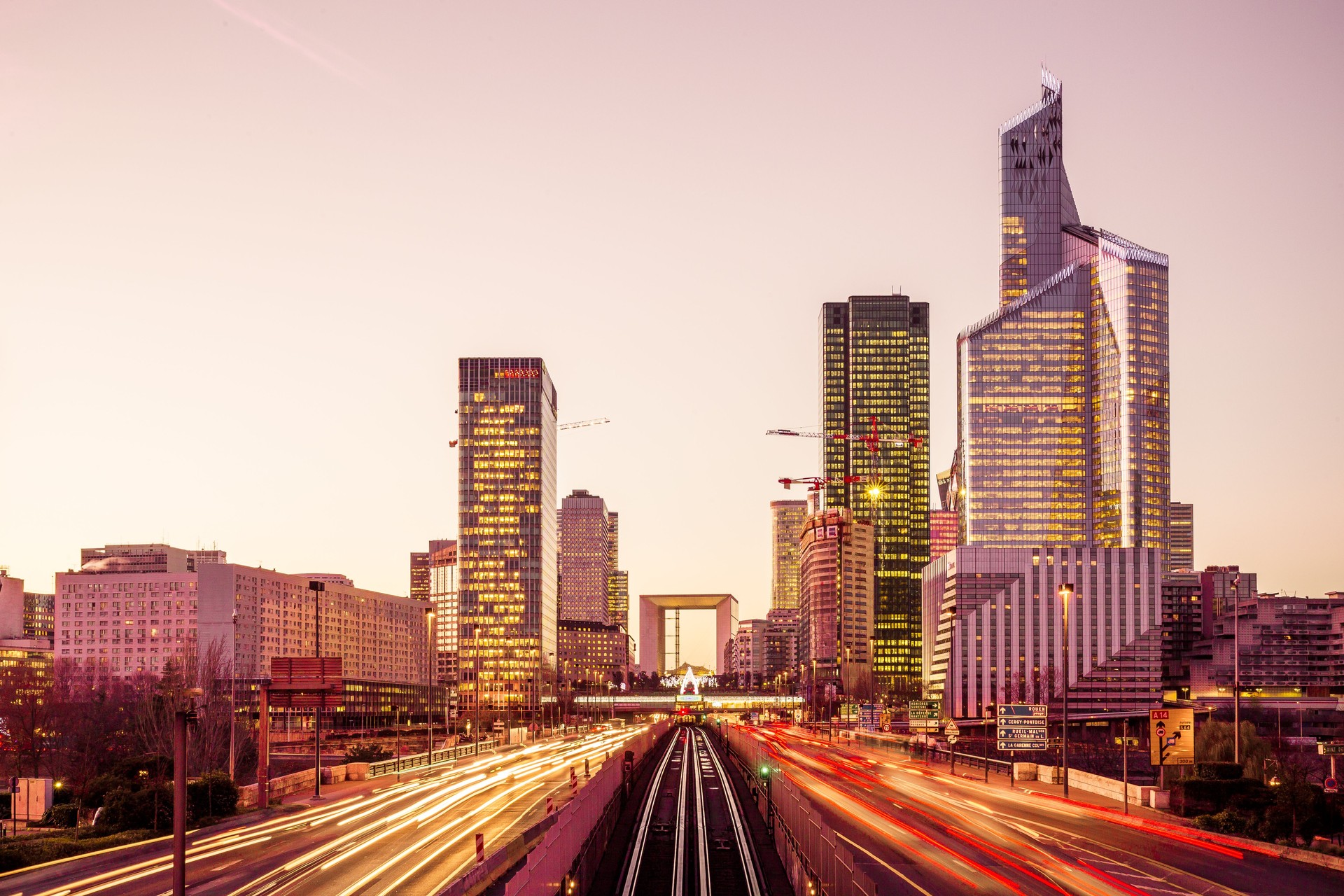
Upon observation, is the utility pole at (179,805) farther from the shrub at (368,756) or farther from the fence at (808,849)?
the shrub at (368,756)

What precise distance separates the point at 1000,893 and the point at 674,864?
501 inches

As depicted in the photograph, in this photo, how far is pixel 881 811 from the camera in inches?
2394

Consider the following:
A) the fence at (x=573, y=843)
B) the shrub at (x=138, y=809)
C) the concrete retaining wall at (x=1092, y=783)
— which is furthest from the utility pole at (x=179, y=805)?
the concrete retaining wall at (x=1092, y=783)

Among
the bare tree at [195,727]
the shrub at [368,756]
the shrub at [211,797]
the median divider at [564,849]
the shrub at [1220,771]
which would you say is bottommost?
the shrub at [368,756]

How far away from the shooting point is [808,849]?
118ft

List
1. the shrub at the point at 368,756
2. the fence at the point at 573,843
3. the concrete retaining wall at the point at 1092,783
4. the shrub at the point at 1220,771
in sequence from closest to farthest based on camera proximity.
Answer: the fence at the point at 573,843, the shrub at the point at 1220,771, the concrete retaining wall at the point at 1092,783, the shrub at the point at 368,756

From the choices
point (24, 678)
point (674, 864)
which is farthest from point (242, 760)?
point (24, 678)

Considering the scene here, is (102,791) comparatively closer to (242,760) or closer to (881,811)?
(881,811)

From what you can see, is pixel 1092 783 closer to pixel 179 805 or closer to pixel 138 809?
pixel 138 809

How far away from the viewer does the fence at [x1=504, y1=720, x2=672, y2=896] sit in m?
27.3

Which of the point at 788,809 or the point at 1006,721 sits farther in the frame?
the point at 1006,721

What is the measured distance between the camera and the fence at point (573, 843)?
89.6ft

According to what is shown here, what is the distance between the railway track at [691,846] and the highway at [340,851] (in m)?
4.98

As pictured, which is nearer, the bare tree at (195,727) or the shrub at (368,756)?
the bare tree at (195,727)
